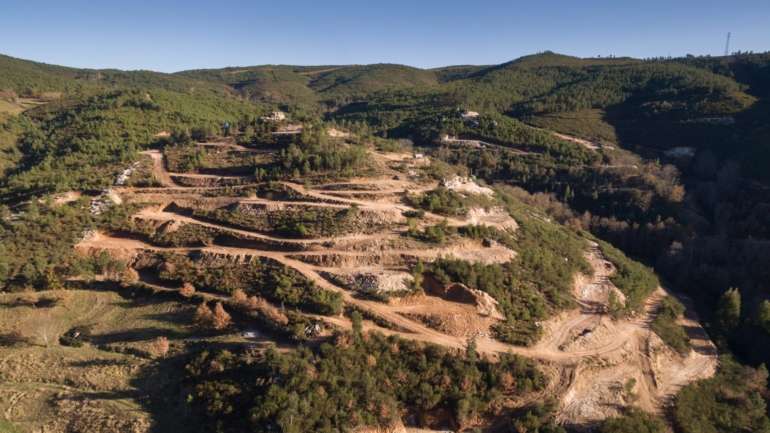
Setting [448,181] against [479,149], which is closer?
[448,181]

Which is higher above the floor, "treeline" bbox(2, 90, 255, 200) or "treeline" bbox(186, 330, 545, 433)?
"treeline" bbox(2, 90, 255, 200)

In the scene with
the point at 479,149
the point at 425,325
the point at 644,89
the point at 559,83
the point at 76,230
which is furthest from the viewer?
the point at 559,83

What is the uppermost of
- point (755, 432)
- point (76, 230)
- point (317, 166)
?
point (317, 166)


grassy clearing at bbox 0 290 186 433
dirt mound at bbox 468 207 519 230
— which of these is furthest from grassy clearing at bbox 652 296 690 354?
grassy clearing at bbox 0 290 186 433

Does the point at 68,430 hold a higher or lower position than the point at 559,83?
lower

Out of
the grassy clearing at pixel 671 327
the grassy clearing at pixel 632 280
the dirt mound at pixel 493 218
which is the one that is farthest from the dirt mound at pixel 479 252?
the grassy clearing at pixel 671 327

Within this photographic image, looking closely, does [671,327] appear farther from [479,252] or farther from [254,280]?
→ [254,280]

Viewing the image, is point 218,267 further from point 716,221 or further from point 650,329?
point 716,221

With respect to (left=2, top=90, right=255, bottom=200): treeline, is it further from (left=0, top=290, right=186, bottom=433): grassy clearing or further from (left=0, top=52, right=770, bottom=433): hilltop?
(left=0, top=290, right=186, bottom=433): grassy clearing

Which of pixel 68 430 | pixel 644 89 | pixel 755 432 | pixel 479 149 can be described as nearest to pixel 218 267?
pixel 68 430
